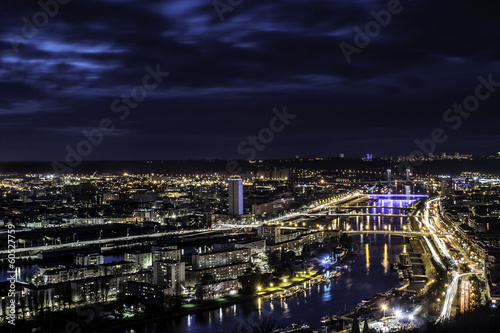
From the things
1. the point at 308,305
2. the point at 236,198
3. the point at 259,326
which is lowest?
the point at 308,305

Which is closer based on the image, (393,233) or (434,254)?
(434,254)

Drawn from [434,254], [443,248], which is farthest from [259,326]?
[443,248]

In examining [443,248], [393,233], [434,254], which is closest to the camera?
[434,254]

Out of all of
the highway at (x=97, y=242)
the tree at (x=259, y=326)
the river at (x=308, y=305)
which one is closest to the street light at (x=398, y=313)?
the river at (x=308, y=305)

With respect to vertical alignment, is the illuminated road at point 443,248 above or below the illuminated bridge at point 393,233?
below

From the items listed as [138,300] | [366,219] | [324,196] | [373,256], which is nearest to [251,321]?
[138,300]

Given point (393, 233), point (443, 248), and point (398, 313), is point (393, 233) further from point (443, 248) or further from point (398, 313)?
point (398, 313)

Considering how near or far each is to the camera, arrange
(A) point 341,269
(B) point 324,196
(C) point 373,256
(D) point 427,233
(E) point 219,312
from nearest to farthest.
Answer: (E) point 219,312
(A) point 341,269
(C) point 373,256
(D) point 427,233
(B) point 324,196

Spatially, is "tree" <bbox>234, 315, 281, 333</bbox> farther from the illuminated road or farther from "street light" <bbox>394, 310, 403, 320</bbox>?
the illuminated road

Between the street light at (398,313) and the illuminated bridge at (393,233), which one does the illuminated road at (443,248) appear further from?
the street light at (398,313)

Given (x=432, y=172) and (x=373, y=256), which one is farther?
(x=432, y=172)

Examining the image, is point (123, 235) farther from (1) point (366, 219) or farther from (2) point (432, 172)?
(2) point (432, 172)
